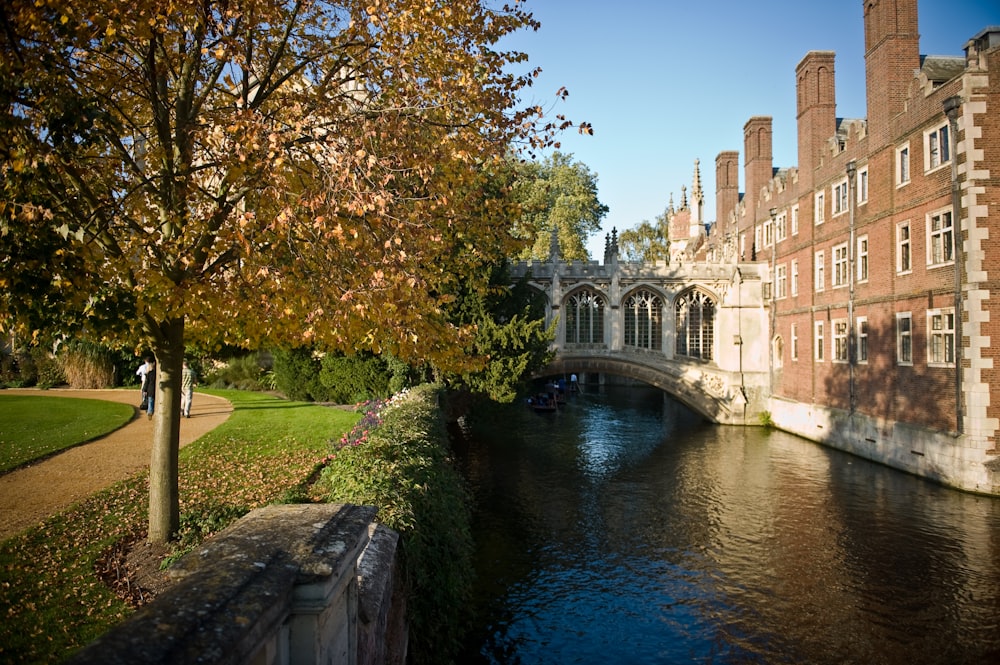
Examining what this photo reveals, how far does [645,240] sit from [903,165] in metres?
48.2

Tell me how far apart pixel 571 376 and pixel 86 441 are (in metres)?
44.7

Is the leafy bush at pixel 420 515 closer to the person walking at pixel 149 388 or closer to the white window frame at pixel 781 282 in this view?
the person walking at pixel 149 388

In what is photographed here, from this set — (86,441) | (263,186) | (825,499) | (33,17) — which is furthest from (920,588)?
(86,441)

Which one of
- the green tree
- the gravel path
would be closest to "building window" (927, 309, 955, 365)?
the green tree

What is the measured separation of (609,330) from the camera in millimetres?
33219

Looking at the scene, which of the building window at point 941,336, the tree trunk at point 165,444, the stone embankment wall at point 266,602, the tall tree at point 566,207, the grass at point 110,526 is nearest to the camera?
the stone embankment wall at point 266,602

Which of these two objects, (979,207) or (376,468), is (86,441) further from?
(979,207)

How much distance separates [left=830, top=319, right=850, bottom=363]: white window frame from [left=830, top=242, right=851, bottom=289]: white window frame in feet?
4.93

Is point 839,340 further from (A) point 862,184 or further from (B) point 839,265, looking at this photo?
(A) point 862,184

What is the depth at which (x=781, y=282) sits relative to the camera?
31.9m

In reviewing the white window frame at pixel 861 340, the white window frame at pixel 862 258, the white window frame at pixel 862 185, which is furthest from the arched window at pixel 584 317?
the white window frame at pixel 862 185

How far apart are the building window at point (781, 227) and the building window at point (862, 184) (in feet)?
23.2

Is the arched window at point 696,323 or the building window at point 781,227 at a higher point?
the building window at point 781,227

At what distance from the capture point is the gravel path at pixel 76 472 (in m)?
9.15
